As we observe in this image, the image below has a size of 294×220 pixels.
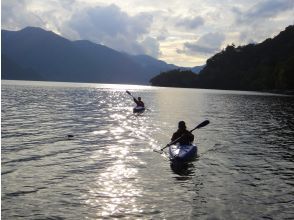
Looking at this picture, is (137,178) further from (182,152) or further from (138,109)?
(138,109)

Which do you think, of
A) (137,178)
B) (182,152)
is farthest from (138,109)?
(137,178)

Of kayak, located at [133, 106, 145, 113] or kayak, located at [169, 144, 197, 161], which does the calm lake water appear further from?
kayak, located at [133, 106, 145, 113]

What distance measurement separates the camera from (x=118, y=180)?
2195 cm

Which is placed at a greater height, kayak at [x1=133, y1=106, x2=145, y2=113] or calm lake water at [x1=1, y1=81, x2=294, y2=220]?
kayak at [x1=133, y1=106, x2=145, y2=113]

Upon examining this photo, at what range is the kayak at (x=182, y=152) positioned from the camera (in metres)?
27.5

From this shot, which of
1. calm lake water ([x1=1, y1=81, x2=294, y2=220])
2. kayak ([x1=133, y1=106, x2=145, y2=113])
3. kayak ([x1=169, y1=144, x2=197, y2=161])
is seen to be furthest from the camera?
kayak ([x1=133, y1=106, x2=145, y2=113])

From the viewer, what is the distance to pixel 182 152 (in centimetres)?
2802

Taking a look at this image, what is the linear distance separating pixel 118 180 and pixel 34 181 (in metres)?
4.73

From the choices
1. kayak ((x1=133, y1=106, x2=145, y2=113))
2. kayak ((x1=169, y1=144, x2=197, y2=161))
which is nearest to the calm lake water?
kayak ((x1=169, y1=144, x2=197, y2=161))

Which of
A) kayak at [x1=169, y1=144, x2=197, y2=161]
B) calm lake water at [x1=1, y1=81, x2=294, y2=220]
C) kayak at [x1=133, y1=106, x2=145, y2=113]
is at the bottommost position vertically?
calm lake water at [x1=1, y1=81, x2=294, y2=220]

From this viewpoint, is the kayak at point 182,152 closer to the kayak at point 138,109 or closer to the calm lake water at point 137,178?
the calm lake water at point 137,178

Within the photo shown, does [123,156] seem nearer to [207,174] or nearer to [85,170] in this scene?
[85,170]

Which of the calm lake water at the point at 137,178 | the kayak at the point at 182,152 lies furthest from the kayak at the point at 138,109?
the kayak at the point at 182,152

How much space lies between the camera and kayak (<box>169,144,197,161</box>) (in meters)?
27.5
